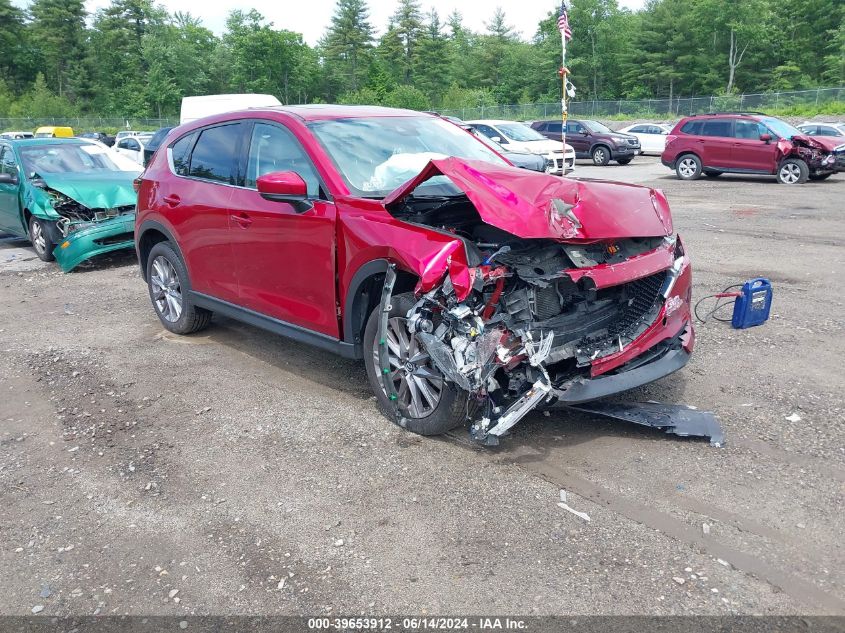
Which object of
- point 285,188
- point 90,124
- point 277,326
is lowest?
point 277,326

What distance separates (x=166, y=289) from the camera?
675cm

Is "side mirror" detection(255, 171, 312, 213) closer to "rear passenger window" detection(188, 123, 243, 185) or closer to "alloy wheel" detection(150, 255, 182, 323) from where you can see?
"rear passenger window" detection(188, 123, 243, 185)

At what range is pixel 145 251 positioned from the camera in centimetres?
695

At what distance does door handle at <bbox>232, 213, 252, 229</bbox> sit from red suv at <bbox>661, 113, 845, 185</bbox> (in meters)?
16.6

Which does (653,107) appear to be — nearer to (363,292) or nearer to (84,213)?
(84,213)

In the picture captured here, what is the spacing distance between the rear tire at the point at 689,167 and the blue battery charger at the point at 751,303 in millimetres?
14927

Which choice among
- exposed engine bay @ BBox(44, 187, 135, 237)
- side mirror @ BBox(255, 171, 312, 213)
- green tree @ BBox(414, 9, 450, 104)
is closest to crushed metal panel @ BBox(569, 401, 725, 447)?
side mirror @ BBox(255, 171, 312, 213)

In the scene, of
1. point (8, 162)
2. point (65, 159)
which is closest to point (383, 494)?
point (65, 159)

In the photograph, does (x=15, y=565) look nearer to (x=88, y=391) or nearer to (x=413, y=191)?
(x=88, y=391)

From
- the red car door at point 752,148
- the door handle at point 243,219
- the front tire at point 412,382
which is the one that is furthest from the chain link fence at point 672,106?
the front tire at point 412,382

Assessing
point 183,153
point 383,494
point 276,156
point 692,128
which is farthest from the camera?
point 692,128

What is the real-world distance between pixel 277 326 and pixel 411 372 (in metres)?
1.45

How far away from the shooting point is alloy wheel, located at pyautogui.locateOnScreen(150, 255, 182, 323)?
261 inches

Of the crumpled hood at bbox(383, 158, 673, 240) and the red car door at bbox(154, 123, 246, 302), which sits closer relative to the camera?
the crumpled hood at bbox(383, 158, 673, 240)
